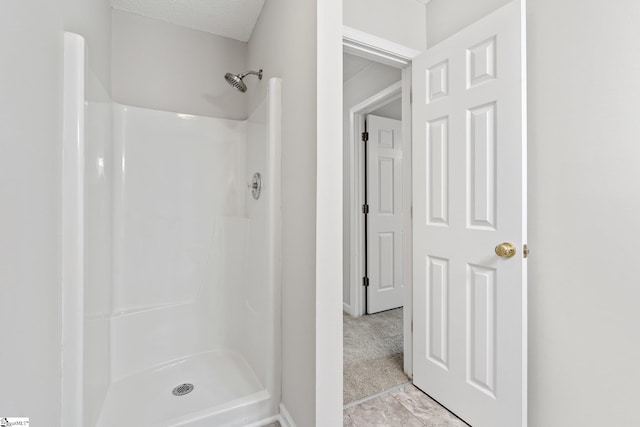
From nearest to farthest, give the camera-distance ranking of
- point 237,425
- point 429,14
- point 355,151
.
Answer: point 237,425, point 429,14, point 355,151

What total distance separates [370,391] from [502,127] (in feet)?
5.08

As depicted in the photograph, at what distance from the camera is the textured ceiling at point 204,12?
1.77 m

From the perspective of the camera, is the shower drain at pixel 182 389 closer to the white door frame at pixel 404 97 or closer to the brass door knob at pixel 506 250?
the white door frame at pixel 404 97

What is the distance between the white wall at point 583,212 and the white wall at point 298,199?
103 cm

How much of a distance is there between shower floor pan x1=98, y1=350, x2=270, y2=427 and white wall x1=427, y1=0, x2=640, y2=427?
133 centimetres

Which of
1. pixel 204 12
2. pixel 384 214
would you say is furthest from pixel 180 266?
pixel 384 214

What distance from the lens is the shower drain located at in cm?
152

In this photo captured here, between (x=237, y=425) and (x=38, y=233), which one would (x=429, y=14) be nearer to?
(x=38, y=233)

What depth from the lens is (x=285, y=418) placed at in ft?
4.29

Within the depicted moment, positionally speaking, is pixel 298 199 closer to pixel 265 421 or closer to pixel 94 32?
pixel 265 421

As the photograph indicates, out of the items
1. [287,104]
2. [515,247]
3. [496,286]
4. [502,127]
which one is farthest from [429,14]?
[496,286]

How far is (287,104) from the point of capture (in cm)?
135

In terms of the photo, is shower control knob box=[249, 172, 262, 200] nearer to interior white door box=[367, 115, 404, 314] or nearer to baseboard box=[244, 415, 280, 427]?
baseboard box=[244, 415, 280, 427]

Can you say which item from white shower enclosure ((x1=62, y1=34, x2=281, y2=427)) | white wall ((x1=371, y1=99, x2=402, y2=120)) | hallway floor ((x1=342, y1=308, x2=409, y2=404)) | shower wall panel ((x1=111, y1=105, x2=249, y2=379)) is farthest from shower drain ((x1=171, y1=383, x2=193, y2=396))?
white wall ((x1=371, y1=99, x2=402, y2=120))
